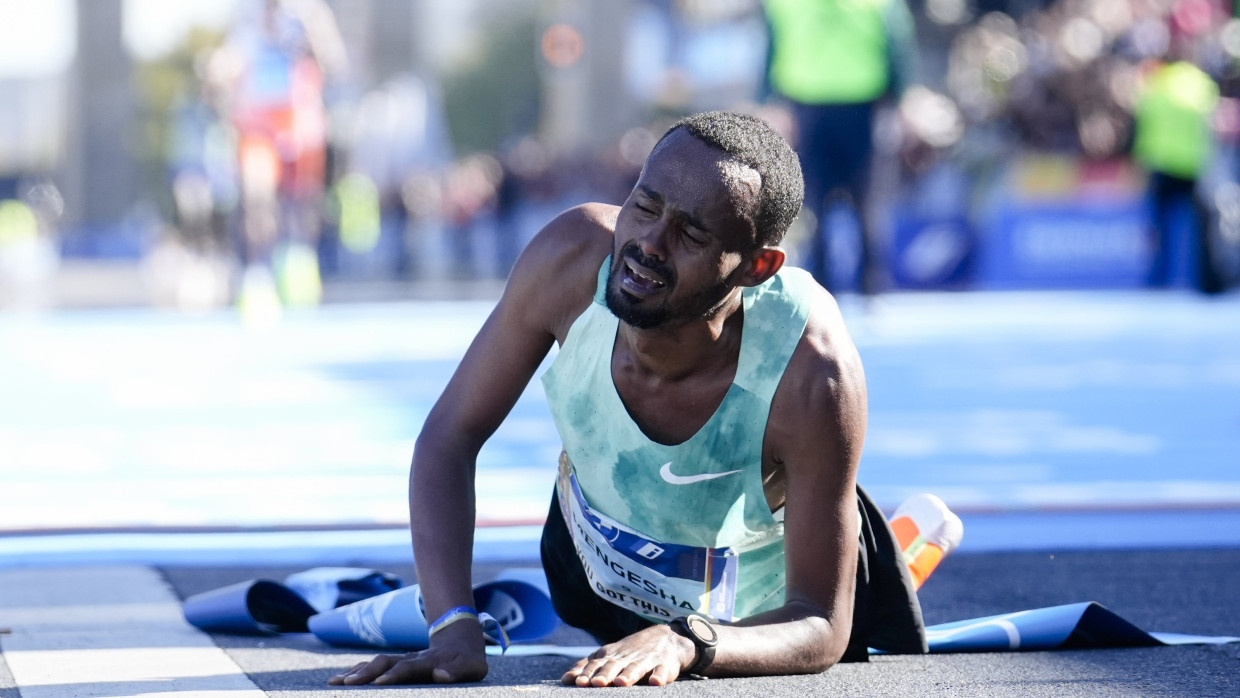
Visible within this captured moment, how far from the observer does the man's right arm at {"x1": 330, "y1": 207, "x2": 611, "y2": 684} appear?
9.92 ft

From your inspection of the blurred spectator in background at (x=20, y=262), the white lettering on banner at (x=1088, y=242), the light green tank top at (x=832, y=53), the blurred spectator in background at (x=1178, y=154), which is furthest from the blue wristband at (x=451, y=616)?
the blurred spectator in background at (x=20, y=262)

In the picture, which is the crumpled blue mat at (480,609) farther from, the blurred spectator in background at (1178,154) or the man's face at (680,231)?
the blurred spectator in background at (1178,154)

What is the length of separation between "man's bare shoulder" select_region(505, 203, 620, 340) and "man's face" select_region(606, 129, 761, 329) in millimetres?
250

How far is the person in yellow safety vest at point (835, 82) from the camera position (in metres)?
10.4

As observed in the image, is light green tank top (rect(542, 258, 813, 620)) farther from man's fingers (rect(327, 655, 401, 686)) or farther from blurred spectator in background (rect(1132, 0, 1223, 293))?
blurred spectator in background (rect(1132, 0, 1223, 293))

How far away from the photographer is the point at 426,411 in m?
7.30

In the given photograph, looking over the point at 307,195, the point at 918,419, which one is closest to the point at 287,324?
the point at 307,195

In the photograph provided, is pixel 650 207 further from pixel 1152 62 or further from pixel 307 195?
pixel 1152 62

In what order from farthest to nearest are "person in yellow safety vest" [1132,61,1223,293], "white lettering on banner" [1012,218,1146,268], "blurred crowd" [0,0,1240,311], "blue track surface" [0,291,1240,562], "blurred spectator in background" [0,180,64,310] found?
"blurred spectator in background" [0,180,64,310], "white lettering on banner" [1012,218,1146,268], "person in yellow safety vest" [1132,61,1223,293], "blurred crowd" [0,0,1240,311], "blue track surface" [0,291,1240,562]

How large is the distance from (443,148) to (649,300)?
64.5 ft

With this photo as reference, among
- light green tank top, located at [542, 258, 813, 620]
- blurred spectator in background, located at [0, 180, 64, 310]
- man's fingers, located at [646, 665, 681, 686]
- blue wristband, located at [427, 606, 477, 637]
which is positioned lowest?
blurred spectator in background, located at [0, 180, 64, 310]

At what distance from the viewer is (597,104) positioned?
29.5 meters

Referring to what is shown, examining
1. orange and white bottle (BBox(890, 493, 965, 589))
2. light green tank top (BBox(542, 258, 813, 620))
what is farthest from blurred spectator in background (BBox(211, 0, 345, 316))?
light green tank top (BBox(542, 258, 813, 620))

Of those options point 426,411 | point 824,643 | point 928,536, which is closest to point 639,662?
point 824,643
